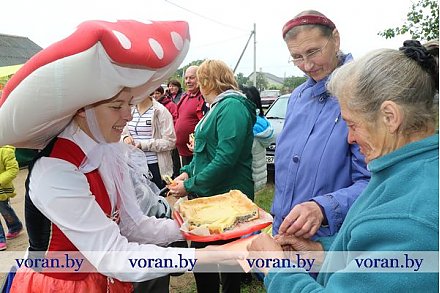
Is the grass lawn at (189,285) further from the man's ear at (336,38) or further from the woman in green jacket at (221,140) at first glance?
the man's ear at (336,38)

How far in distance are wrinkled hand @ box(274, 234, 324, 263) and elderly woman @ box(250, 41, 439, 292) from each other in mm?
310

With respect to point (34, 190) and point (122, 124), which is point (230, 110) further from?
point (34, 190)

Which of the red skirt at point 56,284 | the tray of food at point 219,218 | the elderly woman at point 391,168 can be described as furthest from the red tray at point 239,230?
the elderly woman at point 391,168

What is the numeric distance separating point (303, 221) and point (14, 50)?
1545 centimetres

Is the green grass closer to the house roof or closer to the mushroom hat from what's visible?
the mushroom hat

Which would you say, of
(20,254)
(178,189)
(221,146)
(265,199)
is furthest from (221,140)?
(265,199)

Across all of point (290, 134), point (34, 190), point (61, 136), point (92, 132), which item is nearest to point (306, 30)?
point (290, 134)

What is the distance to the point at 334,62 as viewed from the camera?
1688 millimetres

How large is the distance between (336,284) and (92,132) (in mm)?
1054

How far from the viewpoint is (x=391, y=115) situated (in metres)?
0.96

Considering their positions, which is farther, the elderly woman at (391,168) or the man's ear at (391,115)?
the man's ear at (391,115)

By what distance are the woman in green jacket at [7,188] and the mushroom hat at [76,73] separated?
10.3 feet

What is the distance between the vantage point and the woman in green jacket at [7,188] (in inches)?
164

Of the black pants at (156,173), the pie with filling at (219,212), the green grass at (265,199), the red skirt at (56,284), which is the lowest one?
the green grass at (265,199)
